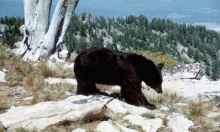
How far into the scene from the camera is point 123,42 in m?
122

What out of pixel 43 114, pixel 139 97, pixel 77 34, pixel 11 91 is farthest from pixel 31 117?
pixel 77 34

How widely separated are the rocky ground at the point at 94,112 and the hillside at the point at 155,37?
9633 centimetres

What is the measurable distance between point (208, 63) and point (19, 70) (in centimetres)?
15042

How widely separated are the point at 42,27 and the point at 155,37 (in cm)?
13931

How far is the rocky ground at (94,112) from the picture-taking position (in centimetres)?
418

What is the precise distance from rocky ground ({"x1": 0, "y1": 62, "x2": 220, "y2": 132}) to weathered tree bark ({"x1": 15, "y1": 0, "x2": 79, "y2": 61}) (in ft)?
12.5

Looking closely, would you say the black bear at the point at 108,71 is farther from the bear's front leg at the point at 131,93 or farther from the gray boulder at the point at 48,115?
the gray boulder at the point at 48,115

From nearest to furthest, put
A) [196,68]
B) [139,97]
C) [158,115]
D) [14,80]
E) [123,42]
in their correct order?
1. [158,115]
2. [139,97]
3. [14,80]
4. [196,68]
5. [123,42]

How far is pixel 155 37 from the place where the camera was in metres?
148

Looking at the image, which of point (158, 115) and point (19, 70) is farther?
point (19, 70)

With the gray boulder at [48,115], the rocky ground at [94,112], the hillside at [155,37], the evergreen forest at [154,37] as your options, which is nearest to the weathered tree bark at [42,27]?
the rocky ground at [94,112]

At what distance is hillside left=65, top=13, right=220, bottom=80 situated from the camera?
119531mm

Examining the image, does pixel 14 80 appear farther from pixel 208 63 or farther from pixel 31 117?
pixel 208 63

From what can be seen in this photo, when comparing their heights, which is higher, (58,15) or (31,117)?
(58,15)
